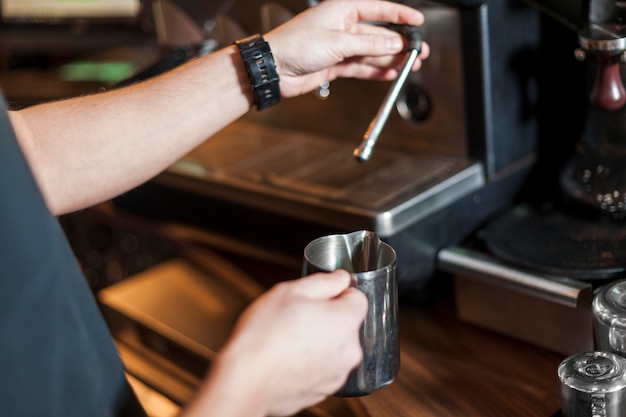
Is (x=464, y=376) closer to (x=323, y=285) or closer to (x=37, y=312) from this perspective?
(x=323, y=285)

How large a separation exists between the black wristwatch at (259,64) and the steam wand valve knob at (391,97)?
0.46ft

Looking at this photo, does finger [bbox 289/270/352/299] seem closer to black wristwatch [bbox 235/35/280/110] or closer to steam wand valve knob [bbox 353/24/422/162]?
steam wand valve knob [bbox 353/24/422/162]

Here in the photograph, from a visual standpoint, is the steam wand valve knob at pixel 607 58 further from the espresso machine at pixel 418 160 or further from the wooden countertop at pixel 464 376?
the wooden countertop at pixel 464 376

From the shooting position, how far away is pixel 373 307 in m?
0.71

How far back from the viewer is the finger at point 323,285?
26.1 inches

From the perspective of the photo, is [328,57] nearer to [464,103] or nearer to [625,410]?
[464,103]

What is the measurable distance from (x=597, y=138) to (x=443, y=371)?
354 millimetres

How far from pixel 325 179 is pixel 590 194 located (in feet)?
1.19

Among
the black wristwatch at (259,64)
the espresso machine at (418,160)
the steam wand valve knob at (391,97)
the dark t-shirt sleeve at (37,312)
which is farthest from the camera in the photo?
the espresso machine at (418,160)

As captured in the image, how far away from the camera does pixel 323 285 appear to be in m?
0.67

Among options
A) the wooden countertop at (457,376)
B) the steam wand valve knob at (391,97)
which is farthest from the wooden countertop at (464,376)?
the steam wand valve knob at (391,97)

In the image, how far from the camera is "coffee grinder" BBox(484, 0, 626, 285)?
0.94m

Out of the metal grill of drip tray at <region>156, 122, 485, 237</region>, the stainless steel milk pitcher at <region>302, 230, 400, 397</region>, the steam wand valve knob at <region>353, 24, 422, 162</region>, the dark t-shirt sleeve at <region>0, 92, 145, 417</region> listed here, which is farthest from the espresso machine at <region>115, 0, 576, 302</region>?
the dark t-shirt sleeve at <region>0, 92, 145, 417</region>

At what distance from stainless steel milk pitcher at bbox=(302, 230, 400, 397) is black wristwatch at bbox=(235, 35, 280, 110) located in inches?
11.6
